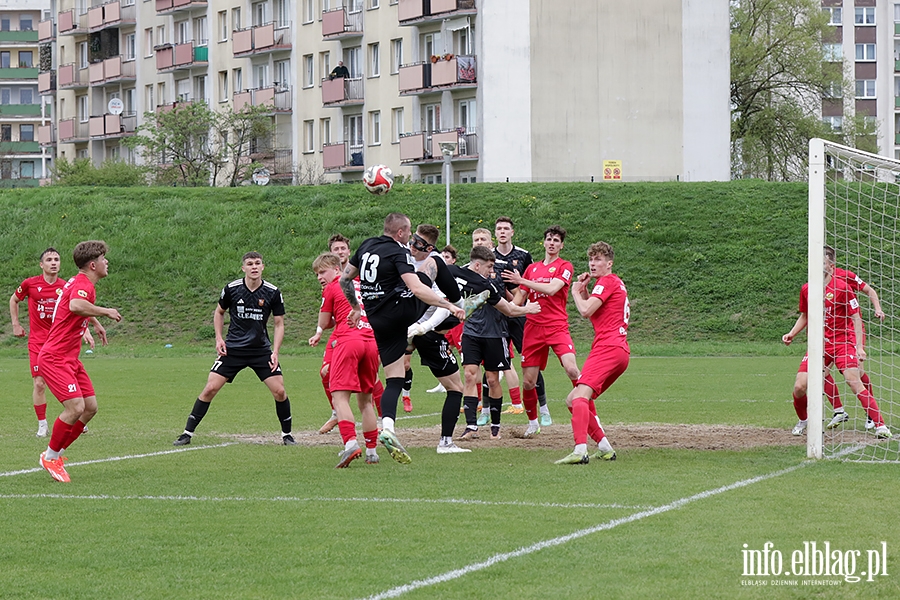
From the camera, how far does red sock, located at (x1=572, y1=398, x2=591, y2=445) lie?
1127cm

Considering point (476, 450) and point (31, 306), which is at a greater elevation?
point (31, 306)

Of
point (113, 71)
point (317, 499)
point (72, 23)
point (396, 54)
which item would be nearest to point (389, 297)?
point (317, 499)

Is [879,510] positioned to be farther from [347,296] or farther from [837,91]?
[837,91]

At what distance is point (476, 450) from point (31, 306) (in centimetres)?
662

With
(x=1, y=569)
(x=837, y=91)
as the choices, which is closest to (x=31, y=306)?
(x=1, y=569)

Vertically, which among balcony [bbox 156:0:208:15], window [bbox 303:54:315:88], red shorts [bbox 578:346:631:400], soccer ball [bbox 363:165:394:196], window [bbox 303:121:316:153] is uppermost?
balcony [bbox 156:0:208:15]

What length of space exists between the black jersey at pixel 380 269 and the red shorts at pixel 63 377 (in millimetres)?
2517

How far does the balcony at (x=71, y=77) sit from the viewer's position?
257ft

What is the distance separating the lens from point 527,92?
173ft

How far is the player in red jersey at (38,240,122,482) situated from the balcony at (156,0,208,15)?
58.4m

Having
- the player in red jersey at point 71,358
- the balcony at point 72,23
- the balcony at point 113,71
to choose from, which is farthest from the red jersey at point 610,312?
the balcony at point 72,23

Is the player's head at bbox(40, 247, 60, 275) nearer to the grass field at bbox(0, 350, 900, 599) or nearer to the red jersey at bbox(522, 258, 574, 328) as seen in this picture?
the grass field at bbox(0, 350, 900, 599)

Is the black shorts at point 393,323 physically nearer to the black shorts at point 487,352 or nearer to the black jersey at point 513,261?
the black shorts at point 487,352

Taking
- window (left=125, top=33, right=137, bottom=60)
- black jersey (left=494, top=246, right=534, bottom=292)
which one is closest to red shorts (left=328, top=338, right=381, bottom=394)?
black jersey (left=494, top=246, right=534, bottom=292)
